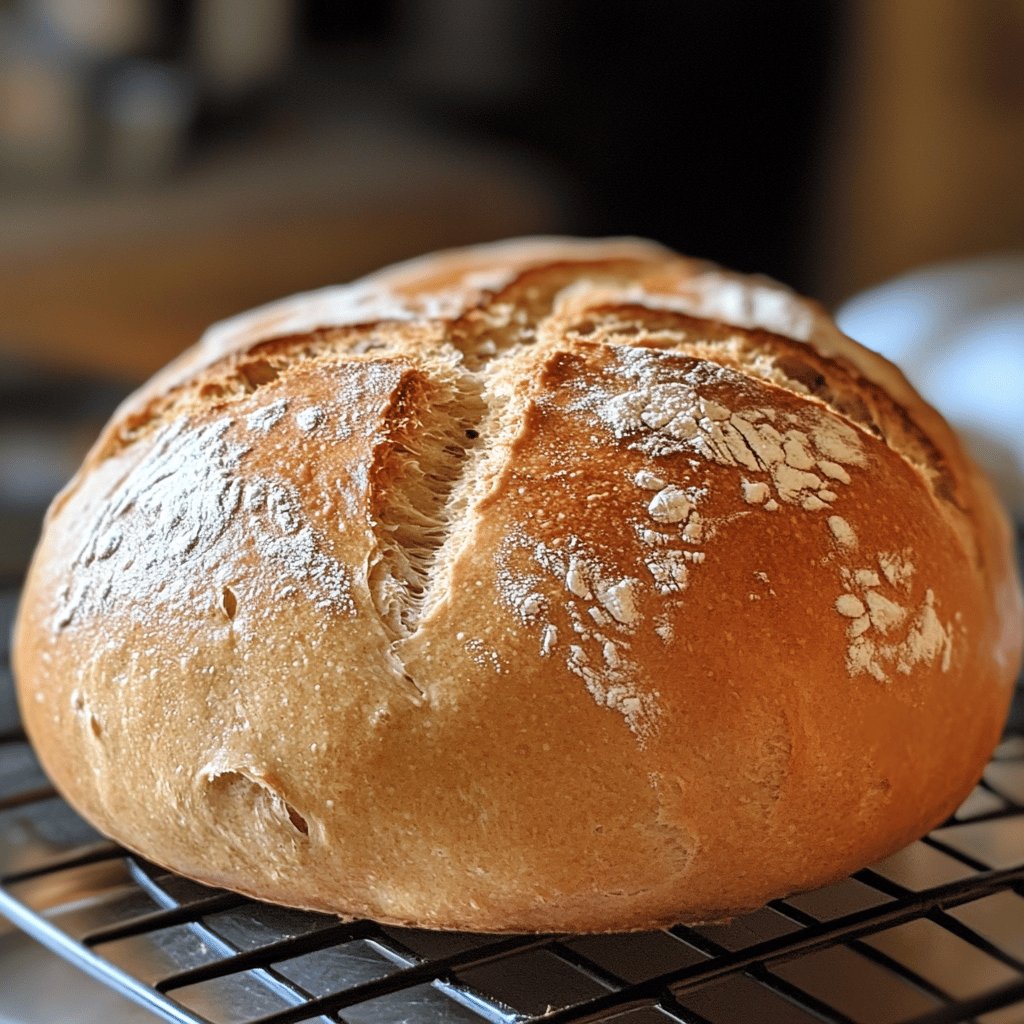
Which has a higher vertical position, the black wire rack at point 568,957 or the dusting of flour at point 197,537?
the dusting of flour at point 197,537

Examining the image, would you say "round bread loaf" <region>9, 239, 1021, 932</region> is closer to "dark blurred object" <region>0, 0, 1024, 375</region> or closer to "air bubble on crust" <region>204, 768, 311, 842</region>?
"air bubble on crust" <region>204, 768, 311, 842</region>

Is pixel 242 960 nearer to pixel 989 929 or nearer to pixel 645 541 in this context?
pixel 645 541

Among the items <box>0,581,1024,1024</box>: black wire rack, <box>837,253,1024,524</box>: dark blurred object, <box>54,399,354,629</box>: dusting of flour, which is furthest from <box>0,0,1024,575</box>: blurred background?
<box>0,581,1024,1024</box>: black wire rack

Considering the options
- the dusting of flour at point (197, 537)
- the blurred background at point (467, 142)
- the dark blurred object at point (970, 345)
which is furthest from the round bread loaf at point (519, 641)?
the blurred background at point (467, 142)

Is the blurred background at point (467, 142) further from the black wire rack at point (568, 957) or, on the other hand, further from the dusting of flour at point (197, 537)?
the black wire rack at point (568, 957)

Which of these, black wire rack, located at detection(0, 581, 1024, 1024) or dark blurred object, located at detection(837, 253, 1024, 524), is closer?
black wire rack, located at detection(0, 581, 1024, 1024)

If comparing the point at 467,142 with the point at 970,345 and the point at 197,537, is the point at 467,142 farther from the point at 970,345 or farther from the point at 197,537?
the point at 197,537
